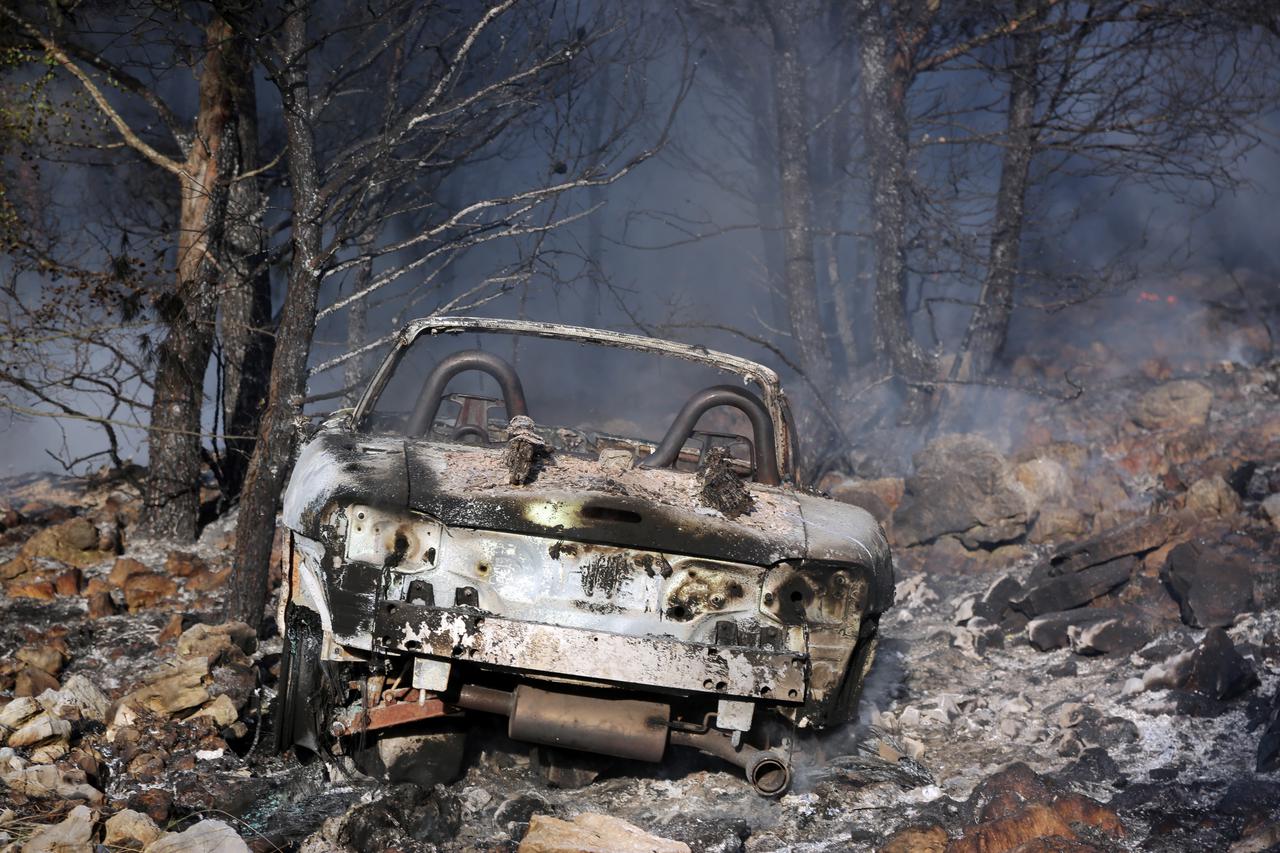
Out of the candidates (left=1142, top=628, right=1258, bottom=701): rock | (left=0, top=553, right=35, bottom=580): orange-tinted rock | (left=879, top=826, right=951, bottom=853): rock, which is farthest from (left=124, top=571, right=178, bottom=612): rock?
(left=1142, top=628, right=1258, bottom=701): rock

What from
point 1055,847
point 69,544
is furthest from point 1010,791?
point 69,544

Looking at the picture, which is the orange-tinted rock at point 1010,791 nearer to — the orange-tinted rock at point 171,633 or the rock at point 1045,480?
the orange-tinted rock at point 171,633

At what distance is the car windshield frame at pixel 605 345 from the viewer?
17.4ft

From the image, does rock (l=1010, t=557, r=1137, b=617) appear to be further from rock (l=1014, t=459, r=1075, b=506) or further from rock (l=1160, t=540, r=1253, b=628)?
rock (l=1014, t=459, r=1075, b=506)

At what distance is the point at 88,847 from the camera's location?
360 centimetres

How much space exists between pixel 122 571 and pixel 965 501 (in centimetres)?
639

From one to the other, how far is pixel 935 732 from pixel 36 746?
13.4 feet

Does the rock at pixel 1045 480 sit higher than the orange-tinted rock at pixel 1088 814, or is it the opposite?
the rock at pixel 1045 480

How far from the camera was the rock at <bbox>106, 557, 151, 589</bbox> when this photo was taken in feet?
24.9

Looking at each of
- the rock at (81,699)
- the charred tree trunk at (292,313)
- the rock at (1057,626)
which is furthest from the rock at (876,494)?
the rock at (81,699)

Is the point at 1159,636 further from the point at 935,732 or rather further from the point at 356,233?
the point at 356,233

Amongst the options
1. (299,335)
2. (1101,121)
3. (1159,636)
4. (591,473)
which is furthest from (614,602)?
(1101,121)

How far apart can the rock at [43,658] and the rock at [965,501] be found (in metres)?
6.44

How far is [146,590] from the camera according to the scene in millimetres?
7289
